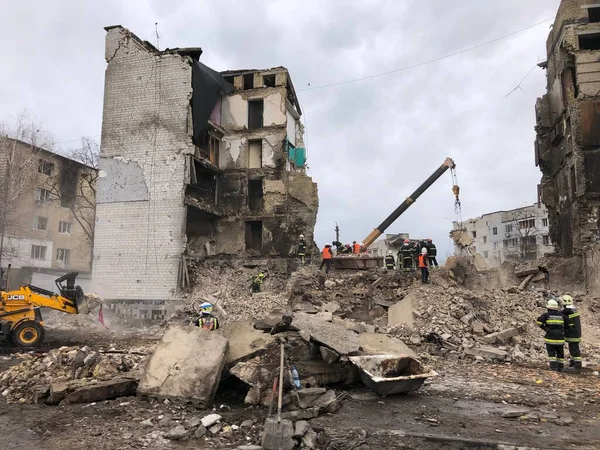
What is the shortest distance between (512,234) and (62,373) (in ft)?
180

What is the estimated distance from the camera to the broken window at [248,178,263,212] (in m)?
23.7

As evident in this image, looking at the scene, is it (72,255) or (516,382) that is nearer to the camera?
(516,382)

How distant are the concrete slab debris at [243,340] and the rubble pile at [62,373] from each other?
1603 millimetres

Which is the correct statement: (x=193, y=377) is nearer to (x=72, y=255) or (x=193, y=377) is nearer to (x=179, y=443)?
(x=179, y=443)

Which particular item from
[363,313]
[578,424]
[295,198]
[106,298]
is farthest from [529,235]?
[578,424]

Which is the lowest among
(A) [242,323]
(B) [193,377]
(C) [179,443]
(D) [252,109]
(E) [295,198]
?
(C) [179,443]

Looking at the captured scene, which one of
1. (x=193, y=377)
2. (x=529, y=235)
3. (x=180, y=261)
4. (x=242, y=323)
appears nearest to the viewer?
(x=193, y=377)

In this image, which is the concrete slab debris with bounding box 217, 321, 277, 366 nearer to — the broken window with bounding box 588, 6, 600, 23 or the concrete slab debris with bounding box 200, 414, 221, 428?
the concrete slab debris with bounding box 200, 414, 221, 428

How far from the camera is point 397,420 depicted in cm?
569

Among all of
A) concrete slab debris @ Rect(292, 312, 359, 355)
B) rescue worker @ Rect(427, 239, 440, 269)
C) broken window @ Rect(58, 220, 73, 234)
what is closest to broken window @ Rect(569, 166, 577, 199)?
rescue worker @ Rect(427, 239, 440, 269)

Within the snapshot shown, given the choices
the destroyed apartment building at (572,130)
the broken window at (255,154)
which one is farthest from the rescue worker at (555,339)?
the broken window at (255,154)

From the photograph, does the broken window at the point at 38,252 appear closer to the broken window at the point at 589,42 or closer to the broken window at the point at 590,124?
the broken window at the point at 590,124

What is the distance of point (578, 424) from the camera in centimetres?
555

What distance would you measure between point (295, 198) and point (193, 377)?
55.2 feet
